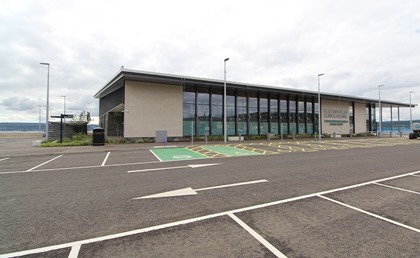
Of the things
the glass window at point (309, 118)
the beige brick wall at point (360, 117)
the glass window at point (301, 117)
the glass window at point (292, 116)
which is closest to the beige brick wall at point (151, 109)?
the glass window at point (292, 116)

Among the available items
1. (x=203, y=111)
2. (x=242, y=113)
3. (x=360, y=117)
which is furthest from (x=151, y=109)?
(x=360, y=117)

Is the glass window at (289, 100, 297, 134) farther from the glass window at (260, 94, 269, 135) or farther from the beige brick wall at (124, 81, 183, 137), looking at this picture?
the beige brick wall at (124, 81, 183, 137)

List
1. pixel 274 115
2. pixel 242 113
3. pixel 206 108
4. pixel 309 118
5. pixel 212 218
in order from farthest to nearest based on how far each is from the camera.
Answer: pixel 309 118, pixel 274 115, pixel 242 113, pixel 206 108, pixel 212 218

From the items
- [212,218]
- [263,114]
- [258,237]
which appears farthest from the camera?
[263,114]

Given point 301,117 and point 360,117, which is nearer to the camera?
point 301,117

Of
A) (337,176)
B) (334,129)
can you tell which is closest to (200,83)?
(337,176)

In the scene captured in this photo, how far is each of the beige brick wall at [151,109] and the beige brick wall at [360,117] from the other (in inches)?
1525

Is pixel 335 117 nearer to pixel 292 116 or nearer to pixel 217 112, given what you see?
pixel 292 116

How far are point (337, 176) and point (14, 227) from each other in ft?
29.7

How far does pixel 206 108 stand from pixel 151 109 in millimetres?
7761

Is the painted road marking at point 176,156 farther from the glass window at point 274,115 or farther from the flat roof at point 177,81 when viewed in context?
the glass window at point 274,115

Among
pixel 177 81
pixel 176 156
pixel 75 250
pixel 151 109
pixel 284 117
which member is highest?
pixel 177 81

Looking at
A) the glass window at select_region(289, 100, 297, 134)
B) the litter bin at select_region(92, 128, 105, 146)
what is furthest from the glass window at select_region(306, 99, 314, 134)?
the litter bin at select_region(92, 128, 105, 146)

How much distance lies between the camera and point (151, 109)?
26281 mm
